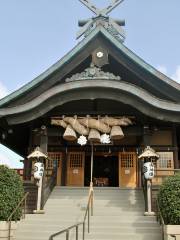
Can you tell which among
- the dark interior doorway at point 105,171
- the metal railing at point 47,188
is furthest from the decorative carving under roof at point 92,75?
the dark interior doorway at point 105,171

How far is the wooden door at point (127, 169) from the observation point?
18.9 meters

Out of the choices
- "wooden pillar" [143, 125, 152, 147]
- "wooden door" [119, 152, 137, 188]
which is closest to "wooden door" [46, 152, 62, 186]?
"wooden door" [119, 152, 137, 188]

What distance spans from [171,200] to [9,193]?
4821 millimetres

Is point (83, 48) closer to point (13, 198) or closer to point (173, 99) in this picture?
point (173, 99)

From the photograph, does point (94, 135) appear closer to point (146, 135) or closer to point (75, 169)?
point (146, 135)

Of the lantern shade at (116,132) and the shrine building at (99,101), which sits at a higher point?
the shrine building at (99,101)

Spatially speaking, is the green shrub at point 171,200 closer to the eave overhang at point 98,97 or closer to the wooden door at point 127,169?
the eave overhang at point 98,97

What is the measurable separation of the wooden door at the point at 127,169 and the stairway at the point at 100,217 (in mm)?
3259

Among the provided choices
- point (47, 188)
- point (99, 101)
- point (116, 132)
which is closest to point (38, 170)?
point (47, 188)

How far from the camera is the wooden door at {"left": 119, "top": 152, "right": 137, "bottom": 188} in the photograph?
18.9 meters

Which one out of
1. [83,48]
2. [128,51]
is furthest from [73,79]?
[128,51]

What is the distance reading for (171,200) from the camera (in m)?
10.3

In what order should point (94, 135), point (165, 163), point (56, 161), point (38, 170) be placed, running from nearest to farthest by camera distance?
1. point (38, 170)
2. point (94, 135)
3. point (165, 163)
4. point (56, 161)

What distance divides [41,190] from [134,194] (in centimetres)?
371
